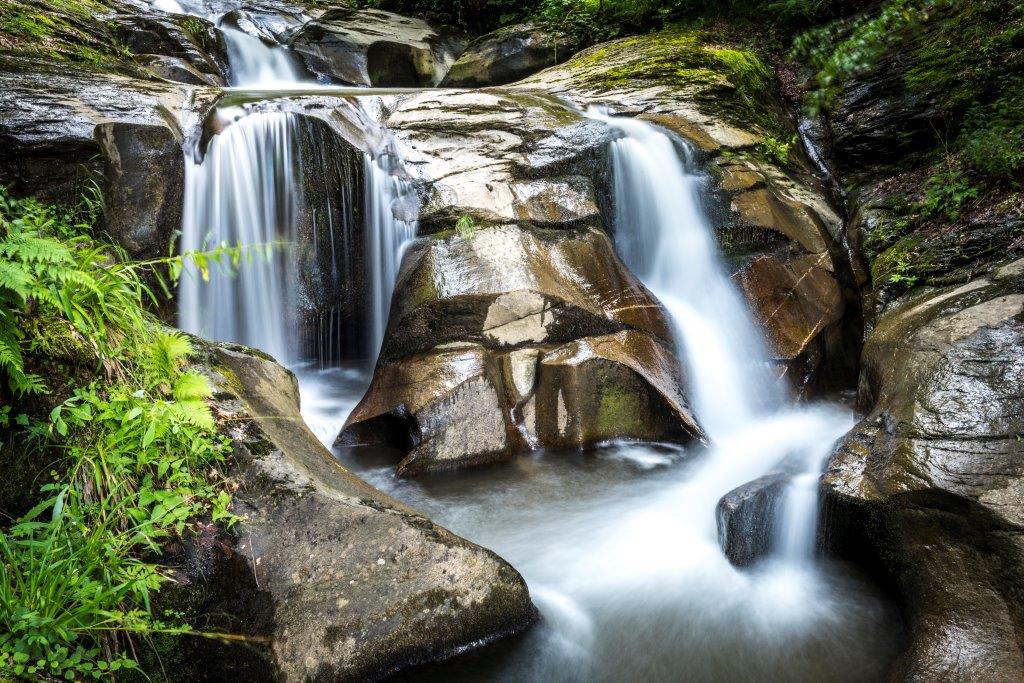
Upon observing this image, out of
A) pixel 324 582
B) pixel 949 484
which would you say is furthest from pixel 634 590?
pixel 324 582

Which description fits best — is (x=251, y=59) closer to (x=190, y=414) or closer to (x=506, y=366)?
(x=506, y=366)

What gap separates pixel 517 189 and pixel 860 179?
471 centimetres

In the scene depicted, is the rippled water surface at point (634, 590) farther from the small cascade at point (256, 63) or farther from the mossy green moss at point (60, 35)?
the small cascade at point (256, 63)

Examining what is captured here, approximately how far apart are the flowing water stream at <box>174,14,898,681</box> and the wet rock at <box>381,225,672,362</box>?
0.69 meters

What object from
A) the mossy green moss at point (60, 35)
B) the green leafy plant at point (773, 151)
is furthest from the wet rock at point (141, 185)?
the green leafy plant at point (773, 151)

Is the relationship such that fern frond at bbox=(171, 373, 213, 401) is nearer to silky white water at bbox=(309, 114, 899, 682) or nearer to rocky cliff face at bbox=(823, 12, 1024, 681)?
silky white water at bbox=(309, 114, 899, 682)

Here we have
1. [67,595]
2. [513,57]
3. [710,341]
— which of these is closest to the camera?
[67,595]

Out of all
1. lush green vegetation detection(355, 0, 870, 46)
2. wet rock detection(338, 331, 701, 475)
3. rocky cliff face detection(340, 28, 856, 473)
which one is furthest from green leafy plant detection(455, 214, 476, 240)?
lush green vegetation detection(355, 0, 870, 46)

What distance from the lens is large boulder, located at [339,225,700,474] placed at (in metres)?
5.09

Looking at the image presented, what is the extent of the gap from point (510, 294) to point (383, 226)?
6.13 ft

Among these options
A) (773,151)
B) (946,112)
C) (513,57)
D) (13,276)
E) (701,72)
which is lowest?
(13,276)

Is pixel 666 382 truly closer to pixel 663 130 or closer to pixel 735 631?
pixel 735 631

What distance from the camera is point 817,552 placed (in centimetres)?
380

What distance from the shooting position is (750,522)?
385 cm
